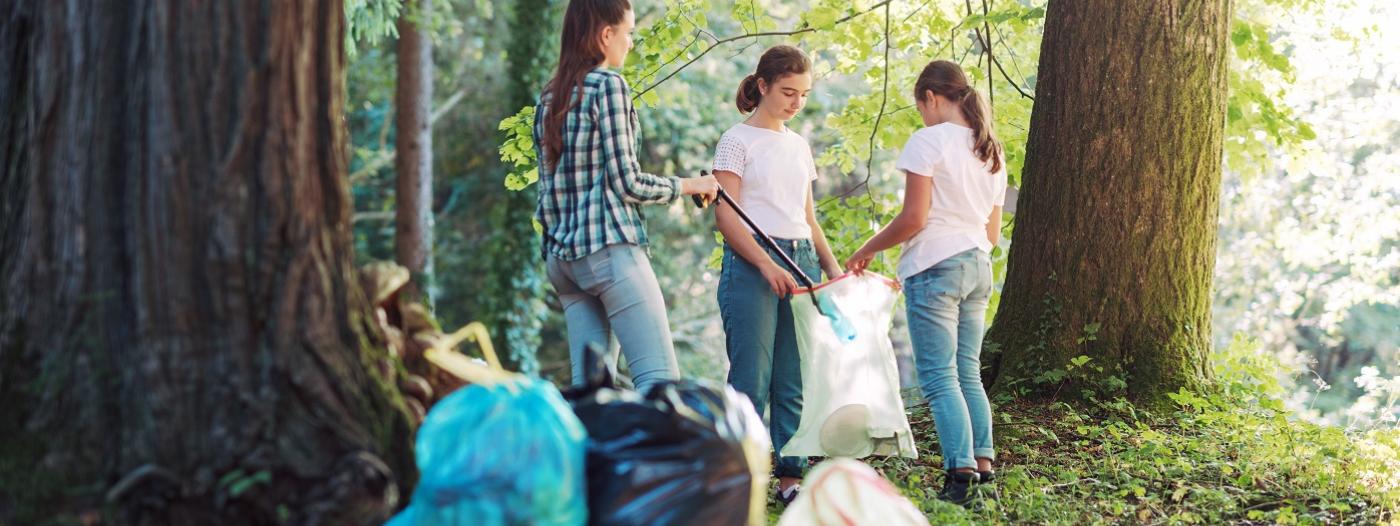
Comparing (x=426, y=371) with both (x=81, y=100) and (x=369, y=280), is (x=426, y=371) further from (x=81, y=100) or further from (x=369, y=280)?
(x=81, y=100)

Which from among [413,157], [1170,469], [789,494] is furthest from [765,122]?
[413,157]

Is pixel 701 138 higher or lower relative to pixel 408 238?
higher

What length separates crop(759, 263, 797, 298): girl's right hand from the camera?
448 cm

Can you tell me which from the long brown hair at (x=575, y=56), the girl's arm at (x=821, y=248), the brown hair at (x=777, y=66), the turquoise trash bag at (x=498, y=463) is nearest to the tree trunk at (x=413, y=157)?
the girl's arm at (x=821, y=248)

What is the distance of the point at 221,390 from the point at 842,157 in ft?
21.1

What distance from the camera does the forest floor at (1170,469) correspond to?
15.8 feet

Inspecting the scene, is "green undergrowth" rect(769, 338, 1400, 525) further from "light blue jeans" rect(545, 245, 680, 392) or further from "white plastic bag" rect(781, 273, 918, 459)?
"light blue jeans" rect(545, 245, 680, 392)

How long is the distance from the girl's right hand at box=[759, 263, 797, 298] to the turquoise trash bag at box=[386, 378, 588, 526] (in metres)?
1.86

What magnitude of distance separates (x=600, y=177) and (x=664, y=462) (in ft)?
4.04

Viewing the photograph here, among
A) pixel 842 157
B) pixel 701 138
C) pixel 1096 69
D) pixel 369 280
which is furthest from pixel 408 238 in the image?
pixel 369 280

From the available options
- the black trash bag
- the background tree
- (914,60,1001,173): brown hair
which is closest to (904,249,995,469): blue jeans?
(914,60,1001,173): brown hair

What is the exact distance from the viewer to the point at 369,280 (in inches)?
119

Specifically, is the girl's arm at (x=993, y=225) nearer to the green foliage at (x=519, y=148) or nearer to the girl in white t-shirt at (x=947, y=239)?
the girl in white t-shirt at (x=947, y=239)

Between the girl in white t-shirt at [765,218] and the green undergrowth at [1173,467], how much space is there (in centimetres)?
53
